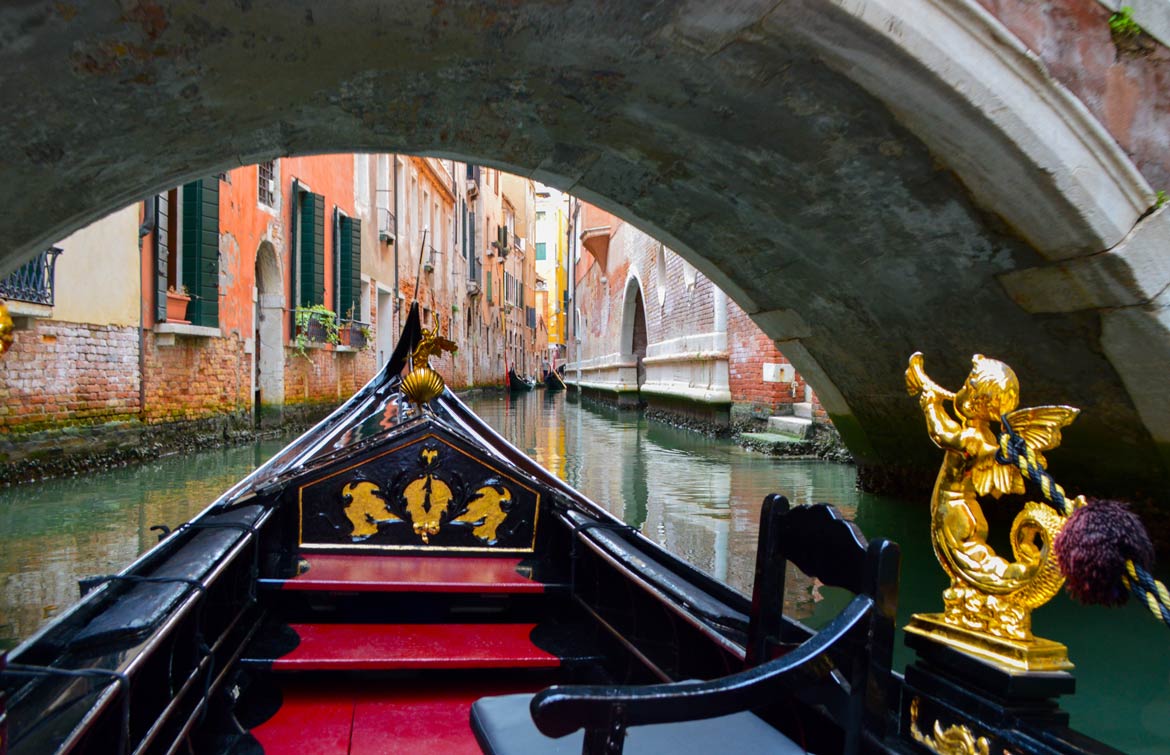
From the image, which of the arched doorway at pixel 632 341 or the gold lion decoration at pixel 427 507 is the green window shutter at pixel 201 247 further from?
the arched doorway at pixel 632 341

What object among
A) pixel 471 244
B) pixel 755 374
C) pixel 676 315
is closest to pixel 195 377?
pixel 755 374

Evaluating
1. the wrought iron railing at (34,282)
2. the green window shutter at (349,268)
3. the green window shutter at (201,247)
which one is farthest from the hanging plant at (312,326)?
the wrought iron railing at (34,282)

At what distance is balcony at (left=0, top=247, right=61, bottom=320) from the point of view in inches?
177

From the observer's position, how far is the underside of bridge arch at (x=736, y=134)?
2.21m

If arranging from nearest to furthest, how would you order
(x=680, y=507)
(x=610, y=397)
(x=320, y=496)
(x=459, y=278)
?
(x=320, y=496)
(x=680, y=507)
(x=610, y=397)
(x=459, y=278)

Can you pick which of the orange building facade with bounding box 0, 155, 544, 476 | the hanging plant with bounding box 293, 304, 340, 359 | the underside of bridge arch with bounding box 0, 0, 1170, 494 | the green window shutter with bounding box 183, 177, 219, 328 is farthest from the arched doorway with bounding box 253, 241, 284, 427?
the underside of bridge arch with bounding box 0, 0, 1170, 494

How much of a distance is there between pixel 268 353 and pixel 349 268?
1.83 metres

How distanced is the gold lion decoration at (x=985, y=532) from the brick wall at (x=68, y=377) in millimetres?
5103

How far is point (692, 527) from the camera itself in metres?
3.96

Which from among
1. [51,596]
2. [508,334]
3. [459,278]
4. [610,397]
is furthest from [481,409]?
[508,334]

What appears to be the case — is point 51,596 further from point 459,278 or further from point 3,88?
point 459,278

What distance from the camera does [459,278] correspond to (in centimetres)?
1886

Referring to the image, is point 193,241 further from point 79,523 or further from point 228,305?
point 79,523

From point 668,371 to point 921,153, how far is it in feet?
27.9
